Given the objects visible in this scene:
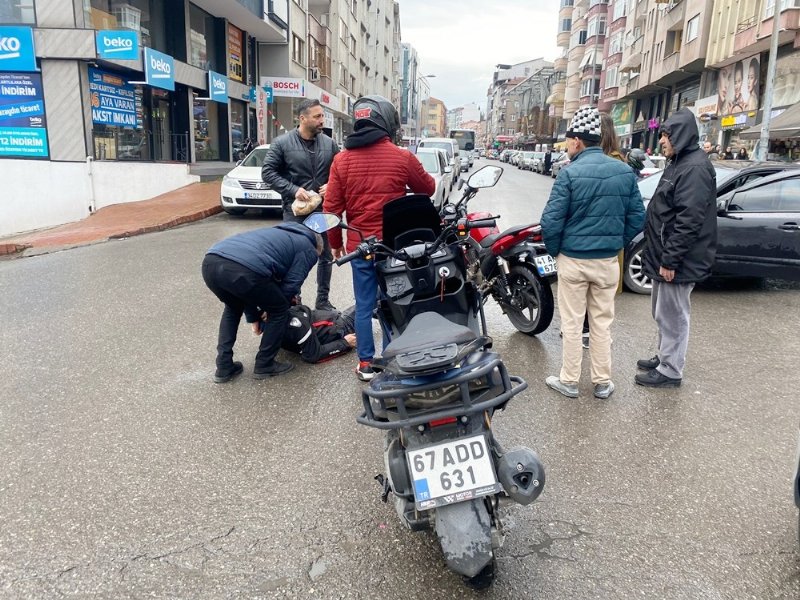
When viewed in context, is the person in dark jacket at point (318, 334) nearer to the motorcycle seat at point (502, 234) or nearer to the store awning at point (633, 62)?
the motorcycle seat at point (502, 234)

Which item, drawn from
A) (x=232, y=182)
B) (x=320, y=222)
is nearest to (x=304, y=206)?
(x=320, y=222)

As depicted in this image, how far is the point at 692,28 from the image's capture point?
31953 millimetres

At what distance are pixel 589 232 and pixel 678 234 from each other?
0.67 metres

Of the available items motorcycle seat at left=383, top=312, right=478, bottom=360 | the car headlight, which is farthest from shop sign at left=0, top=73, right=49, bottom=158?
motorcycle seat at left=383, top=312, right=478, bottom=360

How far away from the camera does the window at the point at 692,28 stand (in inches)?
1222

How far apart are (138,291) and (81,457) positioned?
430 centimetres

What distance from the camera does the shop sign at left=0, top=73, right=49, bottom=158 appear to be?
16.3 m

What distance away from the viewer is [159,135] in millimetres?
21031

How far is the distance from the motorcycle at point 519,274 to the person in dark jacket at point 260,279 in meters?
1.60

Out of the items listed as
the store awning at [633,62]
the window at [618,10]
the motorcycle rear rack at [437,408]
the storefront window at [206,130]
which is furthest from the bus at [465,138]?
the motorcycle rear rack at [437,408]

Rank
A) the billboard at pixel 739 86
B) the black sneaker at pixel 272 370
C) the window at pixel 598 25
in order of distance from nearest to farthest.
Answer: the black sneaker at pixel 272 370 → the billboard at pixel 739 86 → the window at pixel 598 25

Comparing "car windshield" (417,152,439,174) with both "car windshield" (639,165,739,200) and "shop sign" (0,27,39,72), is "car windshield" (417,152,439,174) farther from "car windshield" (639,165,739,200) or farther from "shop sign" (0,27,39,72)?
"shop sign" (0,27,39,72)

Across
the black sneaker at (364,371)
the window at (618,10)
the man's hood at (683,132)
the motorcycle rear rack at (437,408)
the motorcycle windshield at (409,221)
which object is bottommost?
the black sneaker at (364,371)

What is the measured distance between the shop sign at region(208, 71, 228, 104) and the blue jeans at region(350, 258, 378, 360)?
20.7 m
